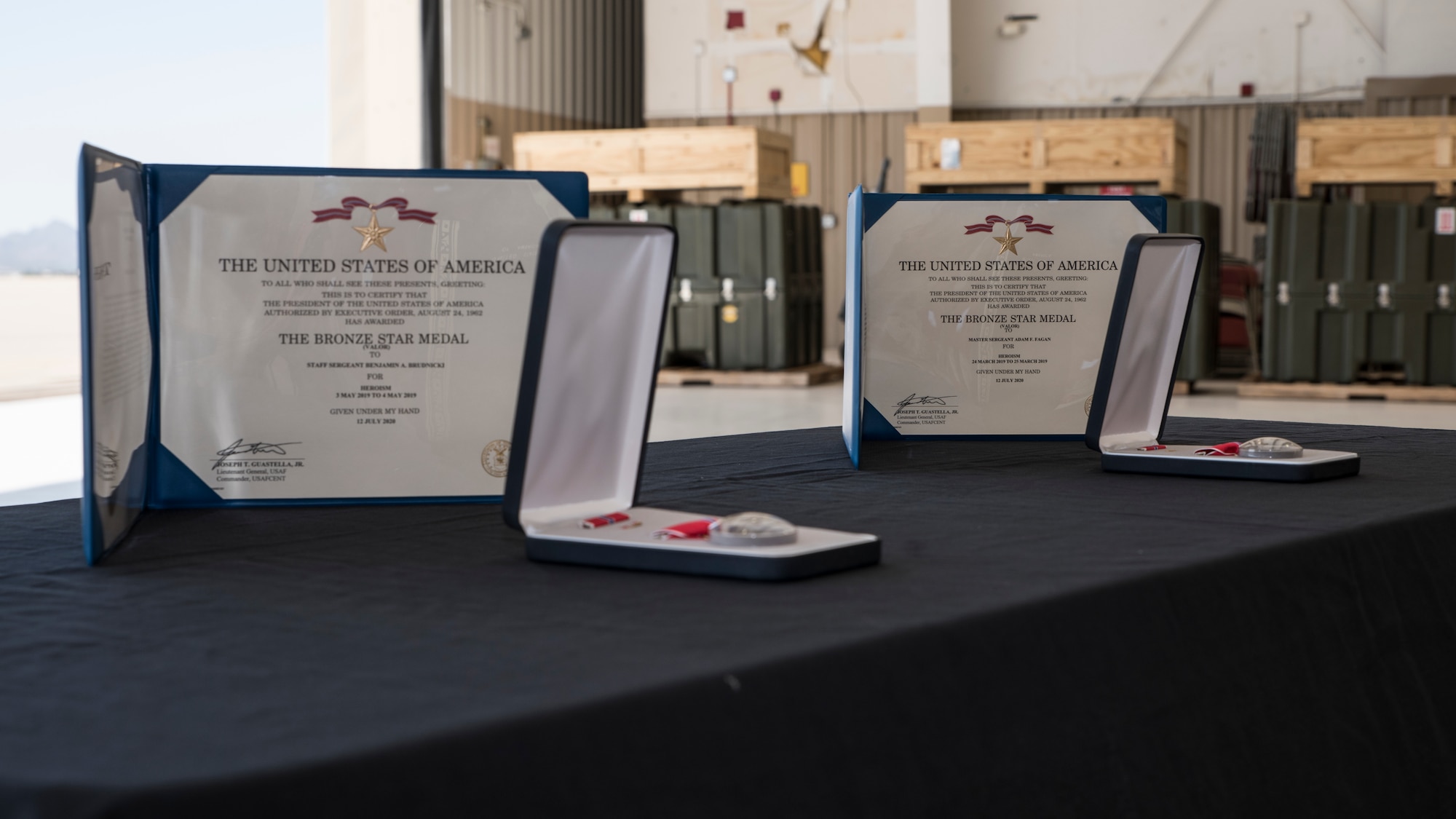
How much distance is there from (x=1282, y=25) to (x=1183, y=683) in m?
14.6

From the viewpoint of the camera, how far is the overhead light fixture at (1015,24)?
578 inches

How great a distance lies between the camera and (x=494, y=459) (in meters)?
1.51

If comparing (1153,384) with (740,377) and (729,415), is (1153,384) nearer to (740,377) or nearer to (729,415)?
(729,415)

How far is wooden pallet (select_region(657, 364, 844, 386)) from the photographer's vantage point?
33.4 ft

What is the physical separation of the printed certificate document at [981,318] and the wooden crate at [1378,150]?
24.5ft

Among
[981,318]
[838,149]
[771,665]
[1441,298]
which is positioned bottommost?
[771,665]

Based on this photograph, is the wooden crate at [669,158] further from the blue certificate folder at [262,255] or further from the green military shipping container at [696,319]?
the blue certificate folder at [262,255]

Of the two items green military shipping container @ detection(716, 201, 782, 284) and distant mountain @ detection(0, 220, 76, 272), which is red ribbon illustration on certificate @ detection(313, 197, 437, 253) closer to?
green military shipping container @ detection(716, 201, 782, 284)

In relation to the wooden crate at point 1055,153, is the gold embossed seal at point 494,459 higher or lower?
lower

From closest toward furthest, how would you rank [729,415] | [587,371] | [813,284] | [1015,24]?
[587,371] < [729,415] < [813,284] < [1015,24]

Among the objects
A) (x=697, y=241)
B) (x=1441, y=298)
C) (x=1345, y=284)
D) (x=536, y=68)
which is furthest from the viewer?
(x=536, y=68)

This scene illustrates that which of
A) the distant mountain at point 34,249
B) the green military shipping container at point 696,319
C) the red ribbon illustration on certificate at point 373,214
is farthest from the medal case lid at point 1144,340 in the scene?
the distant mountain at point 34,249

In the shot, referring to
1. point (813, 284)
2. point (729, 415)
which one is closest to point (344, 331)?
point (729, 415)
